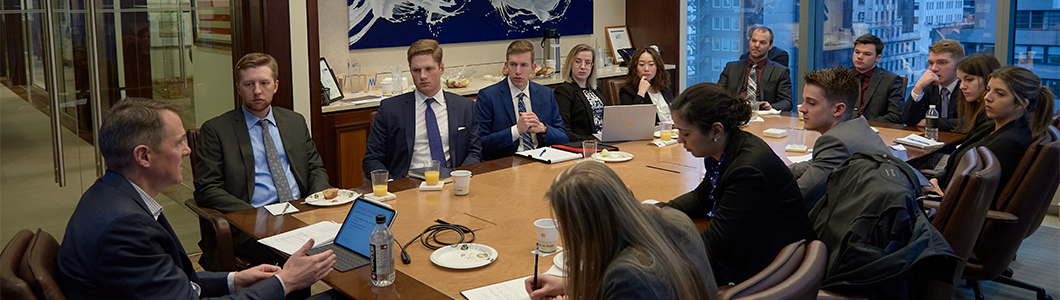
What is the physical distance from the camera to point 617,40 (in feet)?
23.6

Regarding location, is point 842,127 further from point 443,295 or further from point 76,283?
point 76,283

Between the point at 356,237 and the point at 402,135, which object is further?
the point at 402,135

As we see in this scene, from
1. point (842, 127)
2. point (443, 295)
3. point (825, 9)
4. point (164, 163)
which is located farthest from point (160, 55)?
point (825, 9)

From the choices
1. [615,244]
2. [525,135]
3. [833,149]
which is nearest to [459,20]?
[525,135]

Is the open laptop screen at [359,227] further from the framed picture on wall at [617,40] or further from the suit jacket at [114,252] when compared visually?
the framed picture on wall at [617,40]

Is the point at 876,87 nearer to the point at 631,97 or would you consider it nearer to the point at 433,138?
the point at 631,97

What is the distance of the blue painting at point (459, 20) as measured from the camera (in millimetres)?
5527

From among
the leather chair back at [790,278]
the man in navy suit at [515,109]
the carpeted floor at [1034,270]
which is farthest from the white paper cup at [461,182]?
the carpeted floor at [1034,270]

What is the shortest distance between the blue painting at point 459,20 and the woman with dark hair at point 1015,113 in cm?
371

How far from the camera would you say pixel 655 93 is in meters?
5.32

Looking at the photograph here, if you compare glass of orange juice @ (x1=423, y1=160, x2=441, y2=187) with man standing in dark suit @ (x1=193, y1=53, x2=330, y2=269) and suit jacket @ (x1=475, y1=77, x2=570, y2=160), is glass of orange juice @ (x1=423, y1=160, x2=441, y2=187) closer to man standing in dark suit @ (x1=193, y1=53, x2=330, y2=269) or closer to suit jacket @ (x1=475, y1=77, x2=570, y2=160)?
man standing in dark suit @ (x1=193, y1=53, x2=330, y2=269)

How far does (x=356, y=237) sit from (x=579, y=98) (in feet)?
8.50

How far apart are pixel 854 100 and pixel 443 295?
191 cm

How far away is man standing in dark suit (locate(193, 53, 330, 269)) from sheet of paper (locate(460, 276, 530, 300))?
1530 mm
